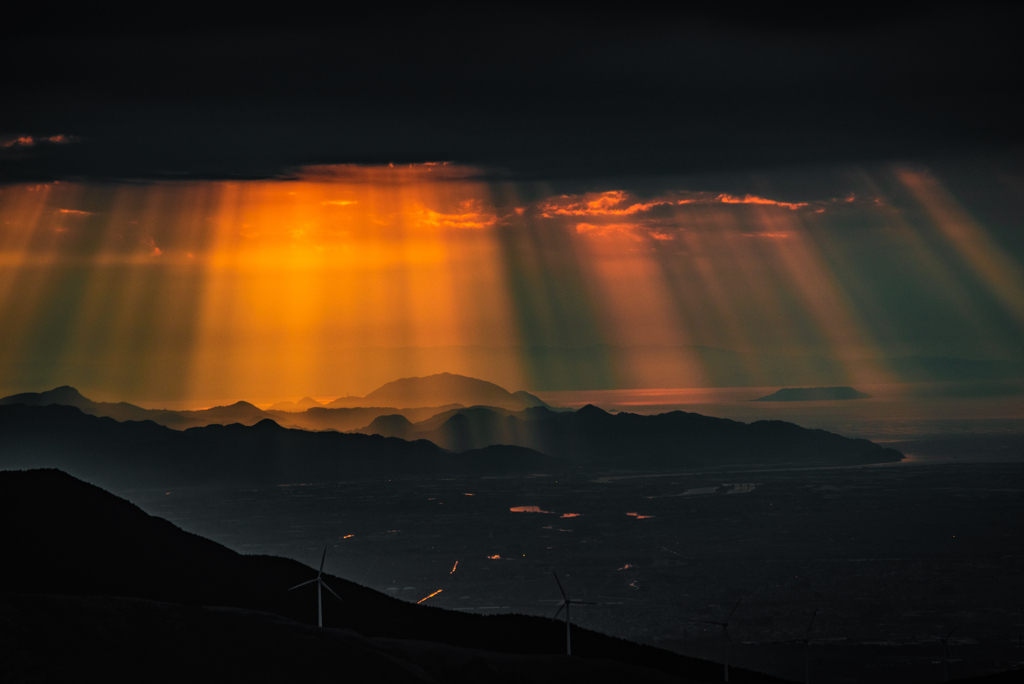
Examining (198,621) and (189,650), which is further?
(198,621)

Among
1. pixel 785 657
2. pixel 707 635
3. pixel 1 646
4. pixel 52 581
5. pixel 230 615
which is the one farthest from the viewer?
pixel 707 635

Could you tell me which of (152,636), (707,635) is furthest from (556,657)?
(707,635)

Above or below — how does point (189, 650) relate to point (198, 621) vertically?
below

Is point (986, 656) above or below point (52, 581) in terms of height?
below

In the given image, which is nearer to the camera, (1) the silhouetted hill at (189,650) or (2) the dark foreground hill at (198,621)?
(1) the silhouetted hill at (189,650)

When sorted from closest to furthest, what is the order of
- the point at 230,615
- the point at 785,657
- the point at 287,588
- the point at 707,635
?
the point at 230,615 < the point at 287,588 < the point at 785,657 < the point at 707,635

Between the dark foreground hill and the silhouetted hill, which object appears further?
the dark foreground hill

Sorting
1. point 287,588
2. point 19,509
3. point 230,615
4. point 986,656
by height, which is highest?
point 19,509

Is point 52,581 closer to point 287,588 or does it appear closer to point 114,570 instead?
point 114,570
